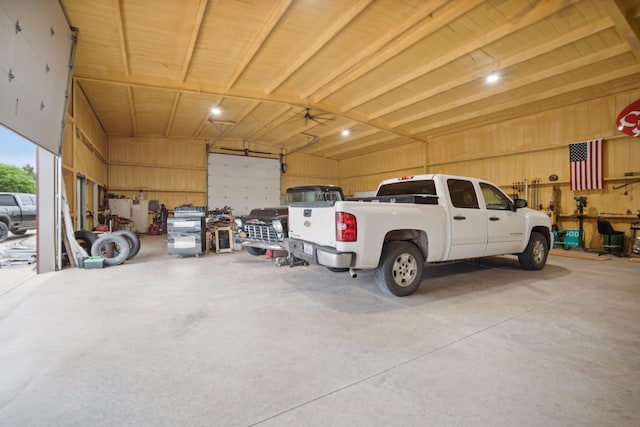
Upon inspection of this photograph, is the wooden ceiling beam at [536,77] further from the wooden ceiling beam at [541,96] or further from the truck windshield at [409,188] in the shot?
the truck windshield at [409,188]

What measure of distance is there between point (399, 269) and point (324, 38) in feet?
17.4

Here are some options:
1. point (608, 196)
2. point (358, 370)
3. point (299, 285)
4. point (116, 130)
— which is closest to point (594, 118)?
point (608, 196)

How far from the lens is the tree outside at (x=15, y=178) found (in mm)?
20258

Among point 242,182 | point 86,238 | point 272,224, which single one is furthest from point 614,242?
point 242,182

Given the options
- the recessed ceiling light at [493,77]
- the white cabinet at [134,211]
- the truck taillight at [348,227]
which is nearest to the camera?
the truck taillight at [348,227]

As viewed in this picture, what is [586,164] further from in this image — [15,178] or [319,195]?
[15,178]

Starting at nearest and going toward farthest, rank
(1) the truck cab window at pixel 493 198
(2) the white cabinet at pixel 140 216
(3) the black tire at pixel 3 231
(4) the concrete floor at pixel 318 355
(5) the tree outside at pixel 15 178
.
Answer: (4) the concrete floor at pixel 318 355
(1) the truck cab window at pixel 493 198
(3) the black tire at pixel 3 231
(2) the white cabinet at pixel 140 216
(5) the tree outside at pixel 15 178

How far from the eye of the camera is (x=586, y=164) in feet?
29.2

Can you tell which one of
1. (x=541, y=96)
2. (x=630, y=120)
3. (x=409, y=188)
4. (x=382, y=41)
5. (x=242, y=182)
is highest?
(x=382, y=41)

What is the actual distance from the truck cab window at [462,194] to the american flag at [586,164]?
724 cm

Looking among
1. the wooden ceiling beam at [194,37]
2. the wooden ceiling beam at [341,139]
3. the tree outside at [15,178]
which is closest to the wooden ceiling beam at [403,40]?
the wooden ceiling beam at [194,37]

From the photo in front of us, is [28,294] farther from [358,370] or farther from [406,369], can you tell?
[406,369]

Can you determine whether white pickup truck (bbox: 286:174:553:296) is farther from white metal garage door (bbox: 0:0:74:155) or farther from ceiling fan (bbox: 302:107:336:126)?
ceiling fan (bbox: 302:107:336:126)

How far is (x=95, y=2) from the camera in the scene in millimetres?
5258
